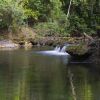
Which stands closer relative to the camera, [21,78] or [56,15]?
[21,78]

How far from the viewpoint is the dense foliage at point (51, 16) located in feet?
210

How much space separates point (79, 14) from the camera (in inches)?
2835

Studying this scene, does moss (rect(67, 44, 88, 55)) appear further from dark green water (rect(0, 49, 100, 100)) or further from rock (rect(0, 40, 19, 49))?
rock (rect(0, 40, 19, 49))

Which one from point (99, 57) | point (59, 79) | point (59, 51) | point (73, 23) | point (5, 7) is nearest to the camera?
point (59, 79)

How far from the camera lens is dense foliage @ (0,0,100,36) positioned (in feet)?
210

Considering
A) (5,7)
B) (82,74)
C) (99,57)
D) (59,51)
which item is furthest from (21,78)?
(5,7)

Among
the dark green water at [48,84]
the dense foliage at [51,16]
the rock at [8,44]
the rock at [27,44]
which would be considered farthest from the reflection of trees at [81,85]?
the dense foliage at [51,16]

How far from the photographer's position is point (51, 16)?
235 feet

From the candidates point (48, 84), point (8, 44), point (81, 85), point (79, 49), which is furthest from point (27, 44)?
point (81, 85)

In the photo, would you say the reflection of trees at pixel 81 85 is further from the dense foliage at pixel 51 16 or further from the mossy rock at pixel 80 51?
the dense foliage at pixel 51 16

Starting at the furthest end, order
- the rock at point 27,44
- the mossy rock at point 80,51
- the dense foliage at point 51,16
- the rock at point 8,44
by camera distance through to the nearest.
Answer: the dense foliage at point 51,16 < the rock at point 27,44 < the rock at point 8,44 < the mossy rock at point 80,51

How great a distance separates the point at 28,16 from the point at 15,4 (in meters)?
6.89

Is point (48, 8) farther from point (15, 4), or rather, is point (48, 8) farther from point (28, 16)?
point (15, 4)

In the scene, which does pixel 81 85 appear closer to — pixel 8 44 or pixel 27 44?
pixel 8 44
